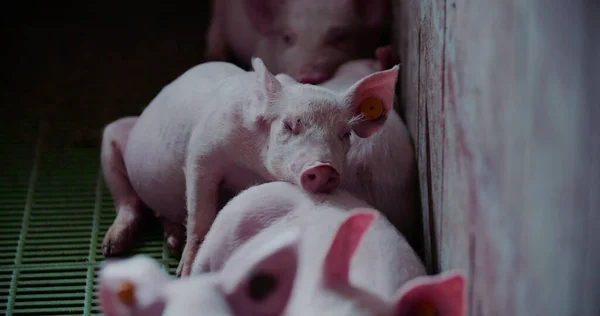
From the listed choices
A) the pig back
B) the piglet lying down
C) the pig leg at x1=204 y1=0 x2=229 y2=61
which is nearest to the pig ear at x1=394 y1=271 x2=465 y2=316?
the piglet lying down

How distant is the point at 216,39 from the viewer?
145 inches

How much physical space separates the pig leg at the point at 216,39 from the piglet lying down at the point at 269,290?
2090 mm

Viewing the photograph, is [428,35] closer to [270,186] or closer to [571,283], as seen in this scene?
[270,186]

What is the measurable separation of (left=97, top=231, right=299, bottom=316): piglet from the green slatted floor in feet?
3.00

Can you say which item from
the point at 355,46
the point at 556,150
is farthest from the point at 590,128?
the point at 355,46

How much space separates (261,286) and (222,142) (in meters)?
1.01

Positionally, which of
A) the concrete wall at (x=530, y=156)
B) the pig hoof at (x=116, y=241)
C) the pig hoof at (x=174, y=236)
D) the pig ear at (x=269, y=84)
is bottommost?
the pig hoof at (x=174, y=236)

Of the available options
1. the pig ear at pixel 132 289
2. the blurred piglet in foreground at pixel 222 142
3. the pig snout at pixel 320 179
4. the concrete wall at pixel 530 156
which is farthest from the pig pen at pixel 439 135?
the pig ear at pixel 132 289

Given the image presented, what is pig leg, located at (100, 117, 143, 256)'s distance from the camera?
106 inches

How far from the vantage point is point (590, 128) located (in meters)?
1.36

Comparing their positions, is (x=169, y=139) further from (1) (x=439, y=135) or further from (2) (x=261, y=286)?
(2) (x=261, y=286)

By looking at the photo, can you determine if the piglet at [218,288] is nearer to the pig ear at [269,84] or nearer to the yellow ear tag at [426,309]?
the yellow ear tag at [426,309]

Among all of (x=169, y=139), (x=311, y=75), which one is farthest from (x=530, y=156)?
(x=311, y=75)

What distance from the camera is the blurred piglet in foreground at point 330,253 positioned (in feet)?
5.31
